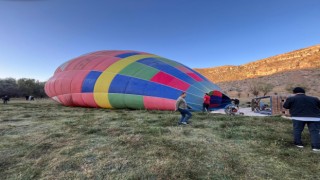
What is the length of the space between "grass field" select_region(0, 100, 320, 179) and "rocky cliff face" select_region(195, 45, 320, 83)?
7152cm

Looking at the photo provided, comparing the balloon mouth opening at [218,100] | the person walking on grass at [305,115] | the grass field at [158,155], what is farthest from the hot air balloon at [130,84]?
the person walking on grass at [305,115]

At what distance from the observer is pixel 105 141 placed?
18.0 ft

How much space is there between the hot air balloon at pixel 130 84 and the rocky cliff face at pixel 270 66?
66.3 metres

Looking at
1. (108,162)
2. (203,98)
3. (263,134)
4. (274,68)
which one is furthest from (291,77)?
(108,162)

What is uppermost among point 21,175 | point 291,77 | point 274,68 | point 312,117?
point 274,68

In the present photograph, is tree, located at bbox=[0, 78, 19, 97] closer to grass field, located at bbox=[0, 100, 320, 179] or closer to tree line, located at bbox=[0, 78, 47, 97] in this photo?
tree line, located at bbox=[0, 78, 47, 97]

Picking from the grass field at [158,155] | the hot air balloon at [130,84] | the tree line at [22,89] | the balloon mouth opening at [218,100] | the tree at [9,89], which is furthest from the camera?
the tree line at [22,89]

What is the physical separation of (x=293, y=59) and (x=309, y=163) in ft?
285

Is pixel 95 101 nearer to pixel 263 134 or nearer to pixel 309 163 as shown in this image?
pixel 263 134

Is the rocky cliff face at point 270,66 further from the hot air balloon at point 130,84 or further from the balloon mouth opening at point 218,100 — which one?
the hot air balloon at point 130,84

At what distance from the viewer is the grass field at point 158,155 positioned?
3.63 metres

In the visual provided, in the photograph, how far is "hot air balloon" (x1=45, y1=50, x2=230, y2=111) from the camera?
36.5ft

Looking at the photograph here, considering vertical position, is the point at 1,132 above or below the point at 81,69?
below

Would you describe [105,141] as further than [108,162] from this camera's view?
Yes
